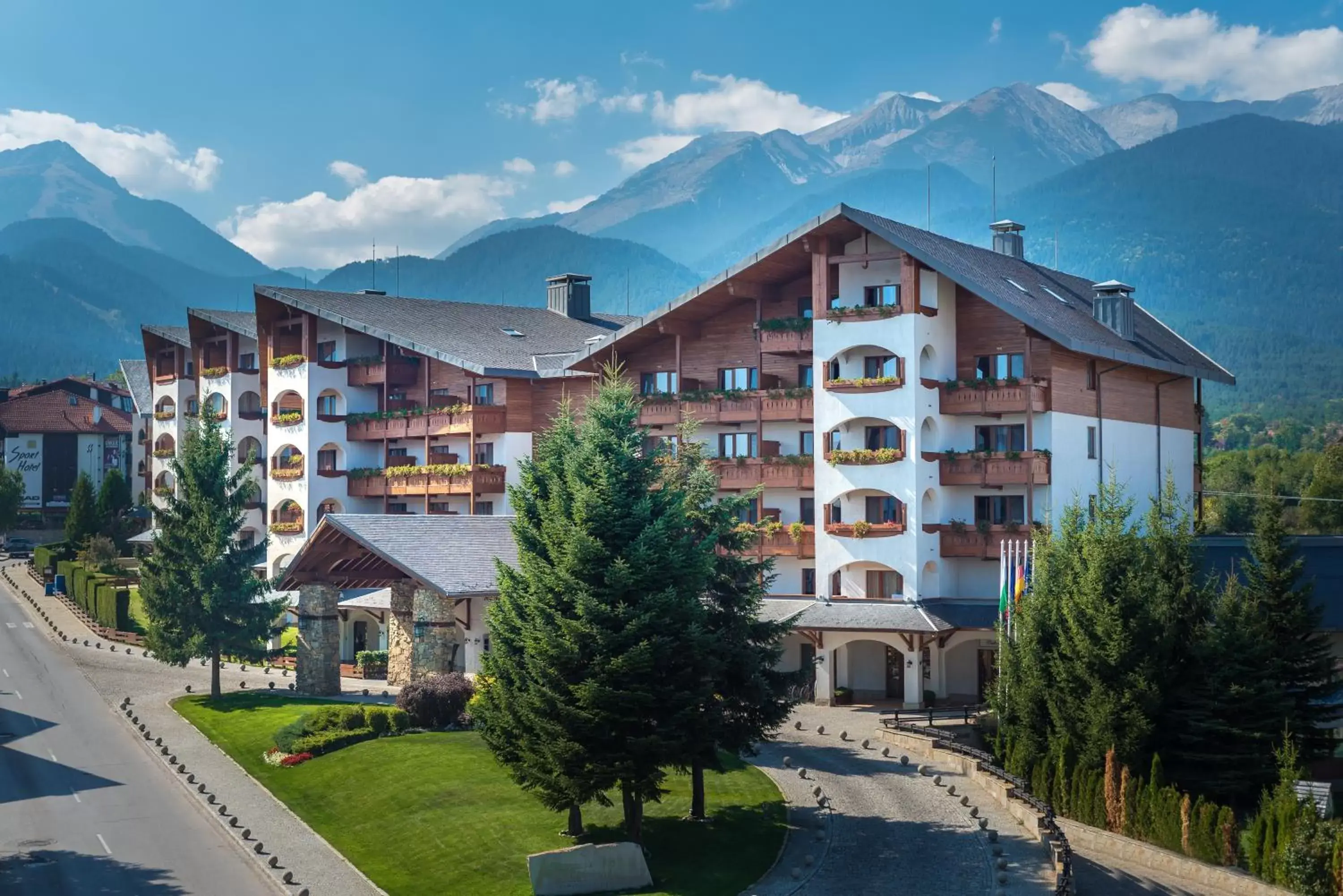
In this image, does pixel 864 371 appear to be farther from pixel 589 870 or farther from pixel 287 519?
pixel 287 519

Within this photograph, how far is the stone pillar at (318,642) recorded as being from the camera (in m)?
54.2

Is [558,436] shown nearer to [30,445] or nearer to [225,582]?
[225,582]

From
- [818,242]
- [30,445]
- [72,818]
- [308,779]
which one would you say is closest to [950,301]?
[818,242]

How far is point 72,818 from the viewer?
39.0 metres

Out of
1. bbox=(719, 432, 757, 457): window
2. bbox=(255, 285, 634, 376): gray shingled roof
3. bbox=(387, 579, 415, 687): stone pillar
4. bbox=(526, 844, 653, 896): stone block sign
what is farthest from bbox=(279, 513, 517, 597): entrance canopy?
bbox=(526, 844, 653, 896): stone block sign

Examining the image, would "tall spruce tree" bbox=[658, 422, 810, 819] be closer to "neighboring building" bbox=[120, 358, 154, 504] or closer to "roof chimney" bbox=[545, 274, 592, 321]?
"roof chimney" bbox=[545, 274, 592, 321]

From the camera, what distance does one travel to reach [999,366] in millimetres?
56375

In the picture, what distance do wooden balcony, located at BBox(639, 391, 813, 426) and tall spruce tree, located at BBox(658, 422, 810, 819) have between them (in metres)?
20.7

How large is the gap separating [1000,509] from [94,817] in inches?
1367

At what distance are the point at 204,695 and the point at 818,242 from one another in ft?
101

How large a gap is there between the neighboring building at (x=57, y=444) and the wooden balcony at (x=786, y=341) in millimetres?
94968

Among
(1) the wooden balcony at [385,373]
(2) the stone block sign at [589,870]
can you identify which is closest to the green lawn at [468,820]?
(2) the stone block sign at [589,870]

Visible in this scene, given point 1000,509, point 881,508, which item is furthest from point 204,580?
point 1000,509

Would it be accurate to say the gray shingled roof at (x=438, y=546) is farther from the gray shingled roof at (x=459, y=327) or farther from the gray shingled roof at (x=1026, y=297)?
the gray shingled roof at (x=459, y=327)
